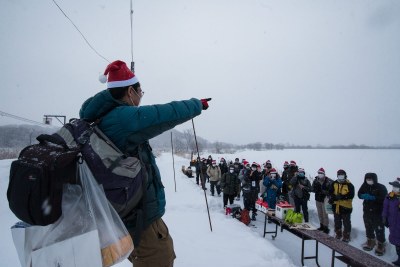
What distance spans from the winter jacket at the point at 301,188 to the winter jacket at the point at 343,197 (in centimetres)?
129

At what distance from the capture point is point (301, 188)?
9.10 meters

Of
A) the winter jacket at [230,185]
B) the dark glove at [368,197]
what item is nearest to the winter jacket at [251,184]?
the winter jacket at [230,185]

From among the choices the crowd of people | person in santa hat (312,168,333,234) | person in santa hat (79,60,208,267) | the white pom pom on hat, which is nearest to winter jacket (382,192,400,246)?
the crowd of people

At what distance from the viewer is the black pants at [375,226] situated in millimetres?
6688

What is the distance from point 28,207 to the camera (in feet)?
3.81

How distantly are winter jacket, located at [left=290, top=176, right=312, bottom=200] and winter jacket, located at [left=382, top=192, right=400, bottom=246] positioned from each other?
2.66m

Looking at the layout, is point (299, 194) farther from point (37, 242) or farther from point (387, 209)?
point (37, 242)

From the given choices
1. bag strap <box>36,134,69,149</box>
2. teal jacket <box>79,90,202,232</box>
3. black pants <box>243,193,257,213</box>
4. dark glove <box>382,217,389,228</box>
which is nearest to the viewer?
bag strap <box>36,134,69,149</box>

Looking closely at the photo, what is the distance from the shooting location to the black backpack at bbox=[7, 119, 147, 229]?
3.84 ft

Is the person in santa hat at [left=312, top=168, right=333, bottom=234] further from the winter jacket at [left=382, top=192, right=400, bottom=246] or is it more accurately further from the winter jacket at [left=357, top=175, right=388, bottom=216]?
the winter jacket at [left=382, top=192, right=400, bottom=246]

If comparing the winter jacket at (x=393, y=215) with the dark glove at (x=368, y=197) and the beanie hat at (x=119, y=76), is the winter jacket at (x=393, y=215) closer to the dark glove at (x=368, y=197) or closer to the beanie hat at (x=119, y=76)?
the dark glove at (x=368, y=197)

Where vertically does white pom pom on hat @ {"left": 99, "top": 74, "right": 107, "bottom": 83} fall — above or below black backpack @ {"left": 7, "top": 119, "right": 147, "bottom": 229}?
above

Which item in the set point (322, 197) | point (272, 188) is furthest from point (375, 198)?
point (272, 188)

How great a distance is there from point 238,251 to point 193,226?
1785mm
